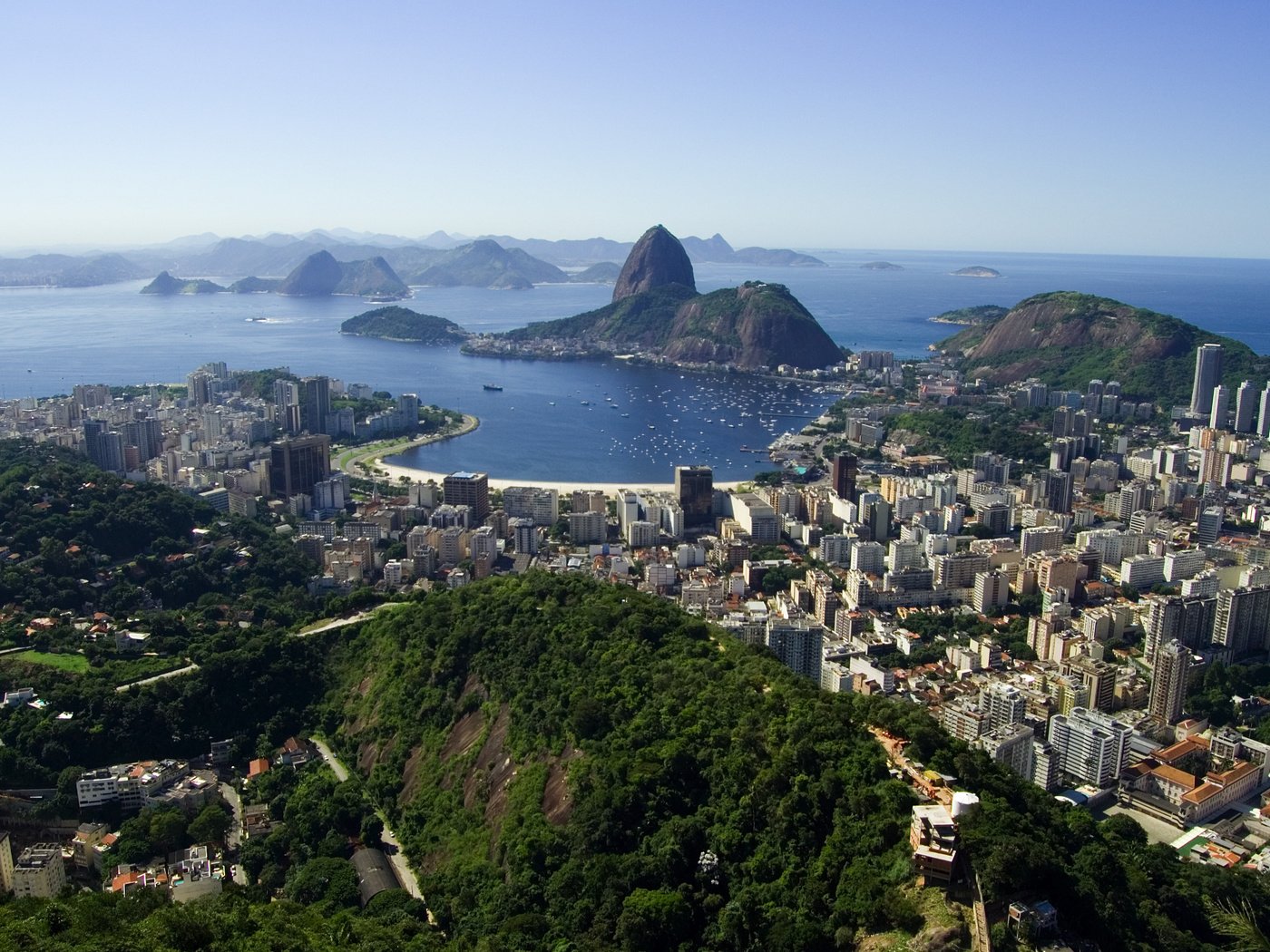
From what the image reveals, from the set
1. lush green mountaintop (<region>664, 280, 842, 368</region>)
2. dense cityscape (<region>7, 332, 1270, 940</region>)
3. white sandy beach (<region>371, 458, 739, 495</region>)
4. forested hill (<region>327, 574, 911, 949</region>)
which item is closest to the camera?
forested hill (<region>327, 574, 911, 949</region>)

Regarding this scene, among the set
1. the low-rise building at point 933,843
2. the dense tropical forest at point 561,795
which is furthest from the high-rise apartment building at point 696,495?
the low-rise building at point 933,843

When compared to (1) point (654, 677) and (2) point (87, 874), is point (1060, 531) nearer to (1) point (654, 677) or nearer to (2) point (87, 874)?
(1) point (654, 677)

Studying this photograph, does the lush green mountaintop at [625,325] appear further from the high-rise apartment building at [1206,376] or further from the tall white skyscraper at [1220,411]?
the tall white skyscraper at [1220,411]

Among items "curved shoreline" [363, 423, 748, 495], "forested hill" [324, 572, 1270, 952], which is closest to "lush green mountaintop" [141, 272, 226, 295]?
"curved shoreline" [363, 423, 748, 495]

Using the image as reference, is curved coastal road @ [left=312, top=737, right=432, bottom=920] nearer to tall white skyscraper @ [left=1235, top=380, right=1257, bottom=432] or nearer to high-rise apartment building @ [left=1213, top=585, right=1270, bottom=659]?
high-rise apartment building @ [left=1213, top=585, right=1270, bottom=659]

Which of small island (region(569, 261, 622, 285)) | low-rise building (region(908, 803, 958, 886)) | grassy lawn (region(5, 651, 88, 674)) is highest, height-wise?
small island (region(569, 261, 622, 285))
